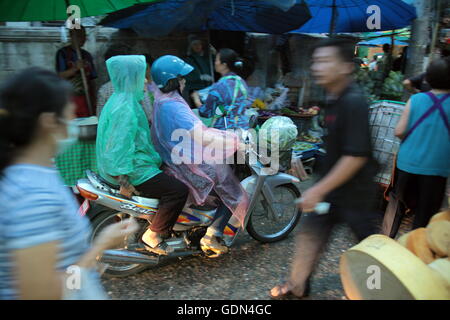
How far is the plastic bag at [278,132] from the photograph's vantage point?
302cm

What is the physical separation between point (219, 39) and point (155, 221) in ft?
16.2

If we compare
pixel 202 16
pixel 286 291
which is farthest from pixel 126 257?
pixel 202 16

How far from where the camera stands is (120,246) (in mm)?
2934

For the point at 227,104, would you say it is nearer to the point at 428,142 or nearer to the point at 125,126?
the point at 125,126

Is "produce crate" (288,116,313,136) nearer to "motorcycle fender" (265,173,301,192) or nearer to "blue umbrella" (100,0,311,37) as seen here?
"blue umbrella" (100,0,311,37)

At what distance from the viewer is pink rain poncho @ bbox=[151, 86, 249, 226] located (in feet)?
8.71

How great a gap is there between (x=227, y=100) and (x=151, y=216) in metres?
1.46

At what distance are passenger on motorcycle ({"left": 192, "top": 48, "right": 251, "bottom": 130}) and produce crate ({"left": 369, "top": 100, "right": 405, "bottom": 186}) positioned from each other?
4.69ft

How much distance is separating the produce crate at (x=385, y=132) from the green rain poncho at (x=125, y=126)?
2.50 m

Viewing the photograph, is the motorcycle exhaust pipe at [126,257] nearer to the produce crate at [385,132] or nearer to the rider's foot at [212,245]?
the rider's foot at [212,245]

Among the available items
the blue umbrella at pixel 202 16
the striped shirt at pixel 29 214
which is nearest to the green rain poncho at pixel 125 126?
the striped shirt at pixel 29 214

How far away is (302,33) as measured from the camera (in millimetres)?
7934

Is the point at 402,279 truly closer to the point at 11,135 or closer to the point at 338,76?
the point at 338,76

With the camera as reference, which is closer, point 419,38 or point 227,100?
point 227,100
